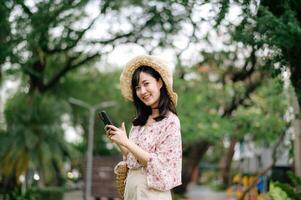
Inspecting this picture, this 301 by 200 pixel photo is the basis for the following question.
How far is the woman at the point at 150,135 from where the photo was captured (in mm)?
3541

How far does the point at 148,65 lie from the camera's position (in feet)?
12.6

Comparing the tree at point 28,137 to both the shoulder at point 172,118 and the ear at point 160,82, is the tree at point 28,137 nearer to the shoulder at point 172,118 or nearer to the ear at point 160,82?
the ear at point 160,82

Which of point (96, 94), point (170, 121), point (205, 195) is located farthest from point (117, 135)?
point (96, 94)

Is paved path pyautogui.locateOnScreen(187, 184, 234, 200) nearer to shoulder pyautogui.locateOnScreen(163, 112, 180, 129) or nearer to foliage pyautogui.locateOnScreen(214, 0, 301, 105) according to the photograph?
foliage pyautogui.locateOnScreen(214, 0, 301, 105)

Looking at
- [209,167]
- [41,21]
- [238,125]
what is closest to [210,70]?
[238,125]

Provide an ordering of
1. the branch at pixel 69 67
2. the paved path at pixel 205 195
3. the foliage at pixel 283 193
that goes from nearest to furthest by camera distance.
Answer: the foliage at pixel 283 193 < the branch at pixel 69 67 < the paved path at pixel 205 195

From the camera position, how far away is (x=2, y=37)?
362 inches

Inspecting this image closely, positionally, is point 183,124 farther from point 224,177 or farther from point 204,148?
point 224,177

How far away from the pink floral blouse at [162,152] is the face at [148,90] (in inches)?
6.0

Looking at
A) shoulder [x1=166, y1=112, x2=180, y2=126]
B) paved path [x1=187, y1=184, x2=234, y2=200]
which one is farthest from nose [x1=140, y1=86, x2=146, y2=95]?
paved path [x1=187, y1=184, x2=234, y2=200]

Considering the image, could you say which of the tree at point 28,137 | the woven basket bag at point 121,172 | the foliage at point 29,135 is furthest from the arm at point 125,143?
the tree at point 28,137

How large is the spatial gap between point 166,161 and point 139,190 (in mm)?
259

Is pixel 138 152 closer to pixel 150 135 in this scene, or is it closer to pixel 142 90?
pixel 150 135

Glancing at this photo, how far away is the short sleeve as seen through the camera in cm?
354
